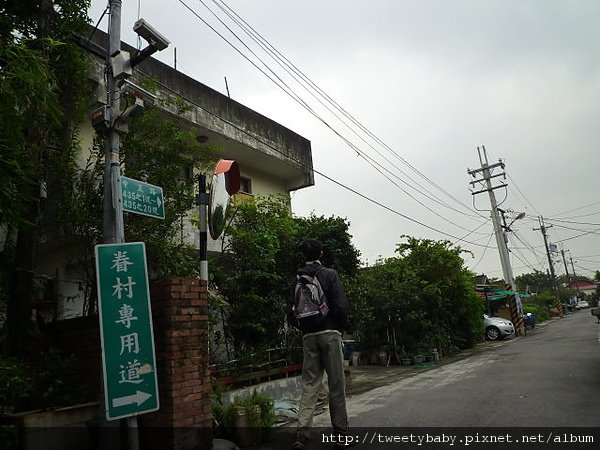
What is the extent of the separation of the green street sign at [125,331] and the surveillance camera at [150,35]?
2.28 m

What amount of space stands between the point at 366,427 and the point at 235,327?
369cm

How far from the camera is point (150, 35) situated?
456cm

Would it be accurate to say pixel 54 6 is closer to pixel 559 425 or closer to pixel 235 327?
pixel 235 327

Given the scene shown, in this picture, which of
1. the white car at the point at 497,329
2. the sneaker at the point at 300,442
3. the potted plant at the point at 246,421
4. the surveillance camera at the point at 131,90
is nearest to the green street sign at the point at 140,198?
the surveillance camera at the point at 131,90

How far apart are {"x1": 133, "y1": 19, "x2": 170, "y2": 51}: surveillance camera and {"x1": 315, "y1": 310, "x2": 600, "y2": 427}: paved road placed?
15.4ft

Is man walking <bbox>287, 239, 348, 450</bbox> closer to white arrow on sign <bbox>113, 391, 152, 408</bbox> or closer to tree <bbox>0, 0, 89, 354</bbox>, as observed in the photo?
white arrow on sign <bbox>113, 391, 152, 408</bbox>

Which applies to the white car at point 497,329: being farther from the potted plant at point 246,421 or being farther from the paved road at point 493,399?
the potted plant at point 246,421

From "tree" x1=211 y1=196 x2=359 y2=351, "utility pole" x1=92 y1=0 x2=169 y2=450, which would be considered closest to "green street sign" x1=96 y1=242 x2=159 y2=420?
"utility pole" x1=92 y1=0 x2=169 y2=450

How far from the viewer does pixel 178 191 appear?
253 inches

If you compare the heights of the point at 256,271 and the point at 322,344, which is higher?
the point at 256,271

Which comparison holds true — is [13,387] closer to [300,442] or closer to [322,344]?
[300,442]

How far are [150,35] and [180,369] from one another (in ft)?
11.3

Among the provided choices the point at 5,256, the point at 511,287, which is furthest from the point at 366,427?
the point at 511,287

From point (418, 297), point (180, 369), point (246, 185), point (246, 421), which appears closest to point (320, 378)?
point (246, 421)
